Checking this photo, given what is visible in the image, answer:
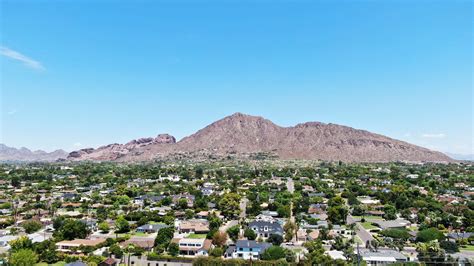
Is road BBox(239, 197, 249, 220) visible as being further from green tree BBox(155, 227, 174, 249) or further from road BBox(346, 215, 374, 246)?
road BBox(346, 215, 374, 246)

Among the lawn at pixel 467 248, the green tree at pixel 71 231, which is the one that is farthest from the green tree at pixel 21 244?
the lawn at pixel 467 248

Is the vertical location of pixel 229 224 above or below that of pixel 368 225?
below

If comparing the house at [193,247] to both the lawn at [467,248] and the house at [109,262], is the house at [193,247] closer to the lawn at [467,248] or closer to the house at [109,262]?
the house at [109,262]

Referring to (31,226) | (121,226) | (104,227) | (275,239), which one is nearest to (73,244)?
(104,227)

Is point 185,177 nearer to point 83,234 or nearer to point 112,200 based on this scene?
point 112,200

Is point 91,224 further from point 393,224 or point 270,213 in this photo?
point 393,224

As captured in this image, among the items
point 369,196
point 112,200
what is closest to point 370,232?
point 369,196
